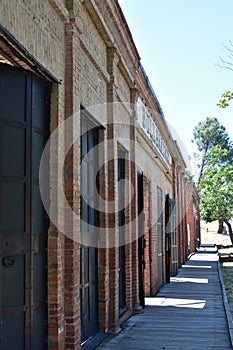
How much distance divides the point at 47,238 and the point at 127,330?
3654 millimetres

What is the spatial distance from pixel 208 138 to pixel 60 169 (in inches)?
2165

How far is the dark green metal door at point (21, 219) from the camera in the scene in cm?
445

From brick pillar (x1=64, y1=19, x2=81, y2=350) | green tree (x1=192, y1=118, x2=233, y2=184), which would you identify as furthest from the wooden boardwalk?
green tree (x1=192, y1=118, x2=233, y2=184)

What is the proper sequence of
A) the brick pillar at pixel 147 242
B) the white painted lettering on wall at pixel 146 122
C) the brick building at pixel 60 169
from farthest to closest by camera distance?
the brick pillar at pixel 147 242 → the white painted lettering on wall at pixel 146 122 → the brick building at pixel 60 169

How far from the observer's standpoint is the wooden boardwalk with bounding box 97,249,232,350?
721 centimetres

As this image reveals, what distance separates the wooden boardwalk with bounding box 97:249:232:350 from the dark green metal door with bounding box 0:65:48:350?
2.38m

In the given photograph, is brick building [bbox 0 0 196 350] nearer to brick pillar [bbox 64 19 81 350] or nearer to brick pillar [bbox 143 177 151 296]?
brick pillar [bbox 64 19 81 350]

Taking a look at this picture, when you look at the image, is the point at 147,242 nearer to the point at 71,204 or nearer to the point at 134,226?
the point at 134,226

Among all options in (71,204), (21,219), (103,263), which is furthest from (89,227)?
(21,219)

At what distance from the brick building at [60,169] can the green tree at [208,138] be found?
51.1 metres

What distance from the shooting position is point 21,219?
185 inches

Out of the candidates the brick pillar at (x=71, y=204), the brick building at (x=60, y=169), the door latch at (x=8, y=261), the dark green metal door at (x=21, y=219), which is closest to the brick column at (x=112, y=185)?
the brick building at (x=60, y=169)

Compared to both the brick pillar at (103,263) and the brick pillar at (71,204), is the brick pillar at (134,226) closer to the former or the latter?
the brick pillar at (103,263)

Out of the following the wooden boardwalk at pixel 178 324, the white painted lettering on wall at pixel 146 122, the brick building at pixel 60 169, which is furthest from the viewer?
the white painted lettering on wall at pixel 146 122
